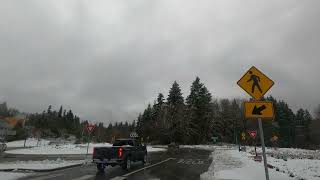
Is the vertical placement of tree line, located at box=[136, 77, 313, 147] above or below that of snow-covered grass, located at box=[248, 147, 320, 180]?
above

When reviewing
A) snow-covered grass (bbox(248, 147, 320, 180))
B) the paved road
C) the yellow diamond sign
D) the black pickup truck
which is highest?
the yellow diamond sign

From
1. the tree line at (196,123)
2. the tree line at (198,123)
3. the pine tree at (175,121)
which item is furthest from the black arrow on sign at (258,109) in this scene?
the pine tree at (175,121)

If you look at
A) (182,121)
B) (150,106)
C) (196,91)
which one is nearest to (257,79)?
(182,121)

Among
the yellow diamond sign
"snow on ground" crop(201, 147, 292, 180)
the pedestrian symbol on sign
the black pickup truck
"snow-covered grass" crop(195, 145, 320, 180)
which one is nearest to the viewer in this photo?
the yellow diamond sign

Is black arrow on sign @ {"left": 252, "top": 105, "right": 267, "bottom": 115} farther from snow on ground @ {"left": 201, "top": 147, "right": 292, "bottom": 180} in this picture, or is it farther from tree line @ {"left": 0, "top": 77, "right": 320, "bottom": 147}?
tree line @ {"left": 0, "top": 77, "right": 320, "bottom": 147}

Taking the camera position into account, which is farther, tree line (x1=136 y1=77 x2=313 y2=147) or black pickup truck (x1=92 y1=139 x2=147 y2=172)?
tree line (x1=136 y1=77 x2=313 y2=147)

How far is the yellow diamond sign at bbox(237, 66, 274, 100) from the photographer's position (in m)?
9.38

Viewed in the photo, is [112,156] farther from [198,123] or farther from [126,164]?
[198,123]

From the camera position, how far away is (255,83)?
376 inches

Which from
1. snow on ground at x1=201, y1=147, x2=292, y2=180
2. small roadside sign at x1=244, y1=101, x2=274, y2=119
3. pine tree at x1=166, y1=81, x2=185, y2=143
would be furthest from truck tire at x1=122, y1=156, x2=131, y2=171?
pine tree at x1=166, y1=81, x2=185, y2=143

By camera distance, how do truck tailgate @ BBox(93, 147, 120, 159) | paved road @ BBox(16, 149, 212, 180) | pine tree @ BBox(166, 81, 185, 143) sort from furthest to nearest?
1. pine tree @ BBox(166, 81, 185, 143)
2. truck tailgate @ BBox(93, 147, 120, 159)
3. paved road @ BBox(16, 149, 212, 180)

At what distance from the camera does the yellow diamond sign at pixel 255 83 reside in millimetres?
9383

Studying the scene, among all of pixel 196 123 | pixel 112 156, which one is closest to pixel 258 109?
pixel 112 156

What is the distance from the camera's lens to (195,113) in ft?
293
